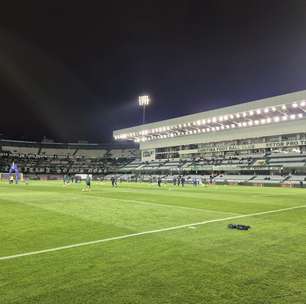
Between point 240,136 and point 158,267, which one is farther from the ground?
point 240,136

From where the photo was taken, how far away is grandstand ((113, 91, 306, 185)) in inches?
2486

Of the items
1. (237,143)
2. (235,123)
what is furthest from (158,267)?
(237,143)

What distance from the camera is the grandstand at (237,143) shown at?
207 feet

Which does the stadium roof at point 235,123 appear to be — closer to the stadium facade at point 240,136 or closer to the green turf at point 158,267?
the stadium facade at point 240,136

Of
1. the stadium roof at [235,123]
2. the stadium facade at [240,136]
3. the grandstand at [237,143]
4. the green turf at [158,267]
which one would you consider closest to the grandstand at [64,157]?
the grandstand at [237,143]

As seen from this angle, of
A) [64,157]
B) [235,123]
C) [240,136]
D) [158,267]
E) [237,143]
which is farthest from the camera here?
[64,157]

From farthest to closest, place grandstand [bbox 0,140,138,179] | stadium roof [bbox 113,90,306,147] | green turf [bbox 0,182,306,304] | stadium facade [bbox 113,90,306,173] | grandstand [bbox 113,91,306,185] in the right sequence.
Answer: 1. grandstand [bbox 0,140,138,179]
2. stadium facade [bbox 113,90,306,173]
3. grandstand [bbox 113,91,306,185]
4. stadium roof [bbox 113,90,306,147]
5. green turf [bbox 0,182,306,304]

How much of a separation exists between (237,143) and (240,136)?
7.31 ft

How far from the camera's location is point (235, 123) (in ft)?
249

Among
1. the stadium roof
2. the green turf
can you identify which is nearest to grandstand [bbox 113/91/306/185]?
the stadium roof

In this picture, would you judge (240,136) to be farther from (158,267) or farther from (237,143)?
(158,267)

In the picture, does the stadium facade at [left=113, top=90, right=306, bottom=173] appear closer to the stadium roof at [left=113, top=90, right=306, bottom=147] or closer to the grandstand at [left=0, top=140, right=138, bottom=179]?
the stadium roof at [left=113, top=90, right=306, bottom=147]

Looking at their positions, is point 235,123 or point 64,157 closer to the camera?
point 235,123

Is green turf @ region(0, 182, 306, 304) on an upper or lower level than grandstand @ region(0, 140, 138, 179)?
lower
